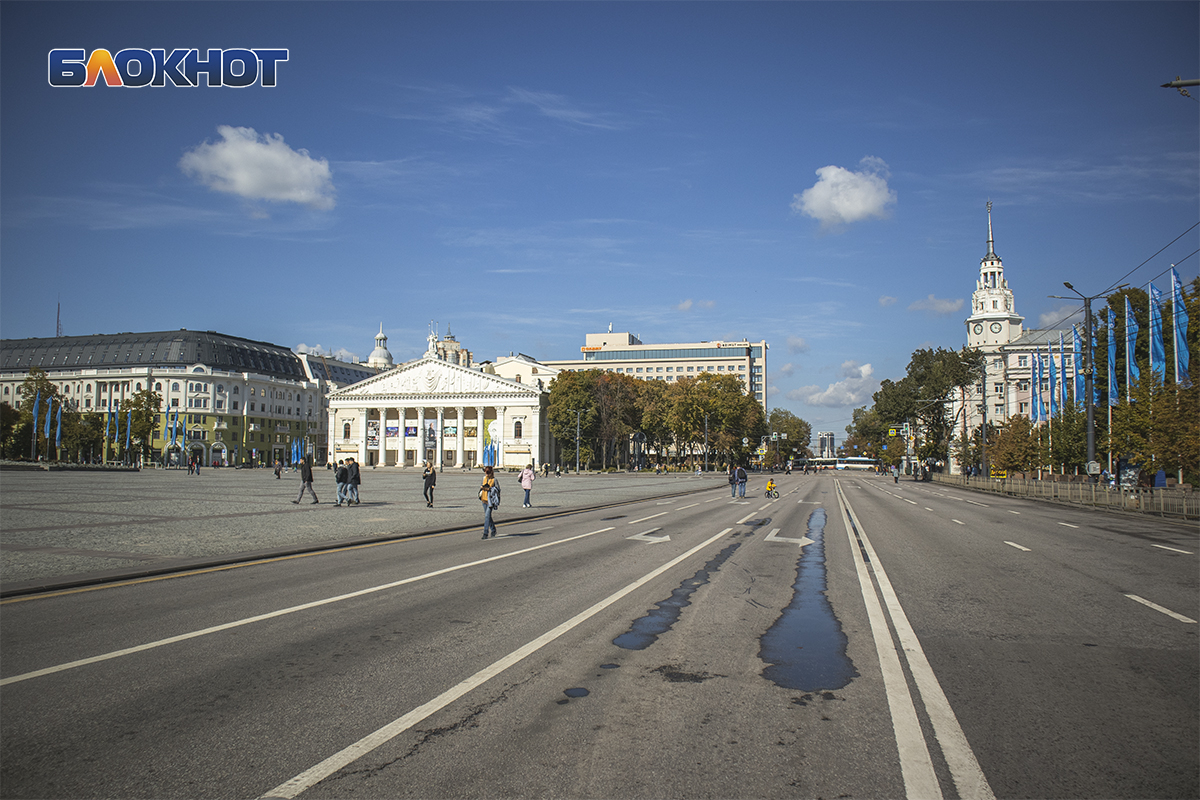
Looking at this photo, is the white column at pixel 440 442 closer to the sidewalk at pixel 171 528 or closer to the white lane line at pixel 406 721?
the sidewalk at pixel 171 528

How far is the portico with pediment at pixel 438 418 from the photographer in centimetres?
12194

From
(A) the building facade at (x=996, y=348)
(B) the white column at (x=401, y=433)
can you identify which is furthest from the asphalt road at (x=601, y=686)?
(B) the white column at (x=401, y=433)

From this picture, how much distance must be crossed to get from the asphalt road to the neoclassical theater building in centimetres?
10947

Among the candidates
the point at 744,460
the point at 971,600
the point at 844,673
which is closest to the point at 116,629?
the point at 844,673

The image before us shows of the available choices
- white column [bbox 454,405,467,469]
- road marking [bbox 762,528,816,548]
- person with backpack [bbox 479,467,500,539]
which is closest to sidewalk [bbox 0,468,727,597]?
person with backpack [bbox 479,467,500,539]

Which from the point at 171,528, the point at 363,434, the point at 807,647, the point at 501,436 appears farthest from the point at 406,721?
the point at 363,434

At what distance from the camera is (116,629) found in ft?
25.6

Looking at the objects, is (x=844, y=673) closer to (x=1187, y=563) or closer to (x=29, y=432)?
(x=1187, y=563)

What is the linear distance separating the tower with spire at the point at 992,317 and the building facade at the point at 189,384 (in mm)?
111941

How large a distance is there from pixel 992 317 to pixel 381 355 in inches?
5305

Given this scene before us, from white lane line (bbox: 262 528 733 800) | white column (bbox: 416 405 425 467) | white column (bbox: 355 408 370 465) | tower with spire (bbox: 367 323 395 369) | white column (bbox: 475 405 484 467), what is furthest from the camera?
tower with spire (bbox: 367 323 395 369)

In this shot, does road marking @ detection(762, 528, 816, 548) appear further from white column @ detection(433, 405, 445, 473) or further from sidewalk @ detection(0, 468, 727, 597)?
white column @ detection(433, 405, 445, 473)

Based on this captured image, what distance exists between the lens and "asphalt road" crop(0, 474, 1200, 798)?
4312 millimetres

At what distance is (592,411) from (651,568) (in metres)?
92.4
